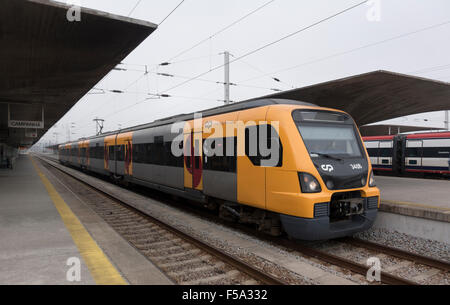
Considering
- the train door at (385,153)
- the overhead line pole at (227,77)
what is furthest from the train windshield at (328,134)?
the train door at (385,153)

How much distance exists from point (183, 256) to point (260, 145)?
252cm

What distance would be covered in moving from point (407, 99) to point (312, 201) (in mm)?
11439

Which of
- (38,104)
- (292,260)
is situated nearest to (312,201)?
(292,260)

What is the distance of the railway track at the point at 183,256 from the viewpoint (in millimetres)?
4402

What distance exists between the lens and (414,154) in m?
17.8

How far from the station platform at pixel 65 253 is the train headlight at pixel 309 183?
2.65m

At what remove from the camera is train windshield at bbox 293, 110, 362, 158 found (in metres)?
5.63

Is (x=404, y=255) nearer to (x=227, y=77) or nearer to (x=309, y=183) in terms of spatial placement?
(x=309, y=183)

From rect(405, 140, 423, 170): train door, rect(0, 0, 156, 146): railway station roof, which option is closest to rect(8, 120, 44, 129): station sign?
rect(0, 0, 156, 146): railway station roof

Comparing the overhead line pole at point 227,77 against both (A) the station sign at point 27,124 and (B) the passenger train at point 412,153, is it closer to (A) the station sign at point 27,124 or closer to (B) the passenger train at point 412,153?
(A) the station sign at point 27,124

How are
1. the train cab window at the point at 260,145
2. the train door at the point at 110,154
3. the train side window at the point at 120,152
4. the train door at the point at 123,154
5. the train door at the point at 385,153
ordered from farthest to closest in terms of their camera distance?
1. the train door at the point at 385,153
2. the train door at the point at 110,154
3. the train side window at the point at 120,152
4. the train door at the point at 123,154
5. the train cab window at the point at 260,145

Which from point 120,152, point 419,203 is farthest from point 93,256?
point 120,152

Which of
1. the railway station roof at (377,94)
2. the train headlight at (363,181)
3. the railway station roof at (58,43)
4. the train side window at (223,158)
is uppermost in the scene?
the railway station roof at (58,43)
